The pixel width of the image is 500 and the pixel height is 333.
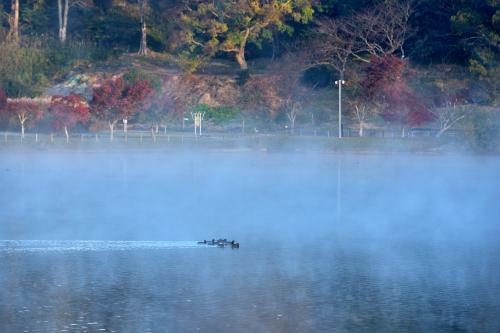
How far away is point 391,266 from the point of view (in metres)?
13.0

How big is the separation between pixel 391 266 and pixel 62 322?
5.21m

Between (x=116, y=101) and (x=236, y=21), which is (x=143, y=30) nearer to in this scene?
(x=236, y=21)

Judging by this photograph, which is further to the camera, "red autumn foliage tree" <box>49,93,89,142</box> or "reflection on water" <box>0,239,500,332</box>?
"red autumn foliage tree" <box>49,93,89,142</box>

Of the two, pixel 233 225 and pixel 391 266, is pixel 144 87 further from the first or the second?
pixel 391 266

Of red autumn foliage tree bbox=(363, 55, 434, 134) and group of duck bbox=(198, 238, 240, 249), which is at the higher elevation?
red autumn foliage tree bbox=(363, 55, 434, 134)

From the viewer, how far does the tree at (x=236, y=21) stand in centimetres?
5144

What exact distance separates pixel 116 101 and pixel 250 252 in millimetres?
29682

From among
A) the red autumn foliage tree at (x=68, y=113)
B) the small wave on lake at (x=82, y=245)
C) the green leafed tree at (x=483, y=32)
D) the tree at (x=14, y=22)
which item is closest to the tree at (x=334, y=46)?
the green leafed tree at (x=483, y=32)

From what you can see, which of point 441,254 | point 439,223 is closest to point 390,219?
point 439,223

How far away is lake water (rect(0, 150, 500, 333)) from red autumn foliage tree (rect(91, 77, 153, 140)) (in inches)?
637

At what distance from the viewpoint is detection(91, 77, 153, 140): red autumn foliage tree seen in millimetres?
42594

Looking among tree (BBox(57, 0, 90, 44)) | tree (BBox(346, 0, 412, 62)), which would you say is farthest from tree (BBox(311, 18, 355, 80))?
tree (BBox(57, 0, 90, 44))

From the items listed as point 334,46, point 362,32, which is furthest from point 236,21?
point 362,32

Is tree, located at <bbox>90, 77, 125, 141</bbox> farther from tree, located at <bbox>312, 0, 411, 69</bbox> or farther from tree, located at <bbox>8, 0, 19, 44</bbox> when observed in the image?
tree, located at <bbox>8, 0, 19, 44</bbox>
